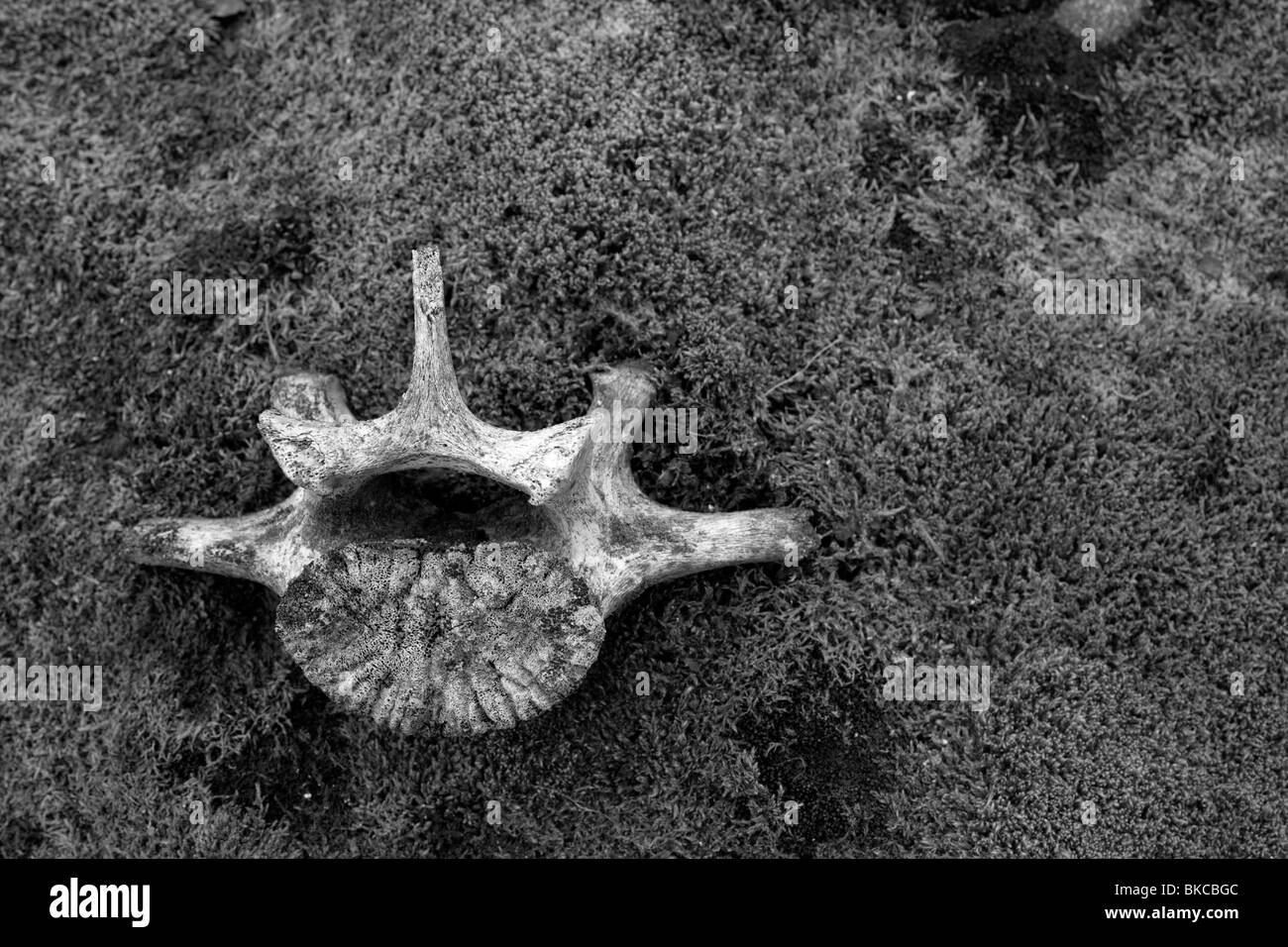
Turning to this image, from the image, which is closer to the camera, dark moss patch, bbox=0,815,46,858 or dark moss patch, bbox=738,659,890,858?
dark moss patch, bbox=738,659,890,858

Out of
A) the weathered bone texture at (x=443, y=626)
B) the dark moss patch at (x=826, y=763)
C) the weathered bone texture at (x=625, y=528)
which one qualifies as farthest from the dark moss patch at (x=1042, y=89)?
the weathered bone texture at (x=443, y=626)

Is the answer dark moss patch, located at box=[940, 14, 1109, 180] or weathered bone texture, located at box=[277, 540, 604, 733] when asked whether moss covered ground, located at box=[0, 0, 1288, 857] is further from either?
weathered bone texture, located at box=[277, 540, 604, 733]

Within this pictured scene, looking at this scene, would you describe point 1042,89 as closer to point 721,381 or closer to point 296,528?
point 721,381

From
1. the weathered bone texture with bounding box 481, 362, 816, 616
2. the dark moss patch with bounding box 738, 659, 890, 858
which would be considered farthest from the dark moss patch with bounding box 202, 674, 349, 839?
the dark moss patch with bounding box 738, 659, 890, 858

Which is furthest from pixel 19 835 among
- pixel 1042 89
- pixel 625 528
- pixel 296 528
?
pixel 1042 89

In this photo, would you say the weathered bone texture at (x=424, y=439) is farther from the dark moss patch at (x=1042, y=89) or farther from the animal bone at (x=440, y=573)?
the dark moss patch at (x=1042, y=89)
